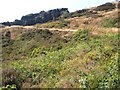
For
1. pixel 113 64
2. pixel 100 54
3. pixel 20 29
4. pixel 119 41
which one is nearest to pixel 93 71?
pixel 113 64

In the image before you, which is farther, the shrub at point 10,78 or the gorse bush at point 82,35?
the gorse bush at point 82,35

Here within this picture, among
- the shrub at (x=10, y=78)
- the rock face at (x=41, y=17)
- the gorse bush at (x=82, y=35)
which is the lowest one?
the rock face at (x=41, y=17)

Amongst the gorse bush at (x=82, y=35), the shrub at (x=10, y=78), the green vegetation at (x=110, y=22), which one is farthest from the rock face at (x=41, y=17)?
the shrub at (x=10, y=78)

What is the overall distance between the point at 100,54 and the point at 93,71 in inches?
159

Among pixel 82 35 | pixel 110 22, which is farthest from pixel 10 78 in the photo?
pixel 110 22

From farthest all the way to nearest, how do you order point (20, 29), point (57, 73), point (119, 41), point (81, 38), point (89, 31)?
point (20, 29)
point (89, 31)
point (81, 38)
point (119, 41)
point (57, 73)

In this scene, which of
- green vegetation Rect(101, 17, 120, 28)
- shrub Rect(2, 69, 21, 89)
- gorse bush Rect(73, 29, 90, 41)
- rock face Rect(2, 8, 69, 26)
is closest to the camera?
shrub Rect(2, 69, 21, 89)

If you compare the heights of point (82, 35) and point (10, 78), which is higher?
point (10, 78)

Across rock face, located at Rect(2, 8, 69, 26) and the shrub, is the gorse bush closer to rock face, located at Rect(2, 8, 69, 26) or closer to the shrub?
the shrub

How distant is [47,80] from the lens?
52.6 ft

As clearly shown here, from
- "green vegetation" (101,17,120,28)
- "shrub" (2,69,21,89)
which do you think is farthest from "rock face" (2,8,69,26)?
"shrub" (2,69,21,89)

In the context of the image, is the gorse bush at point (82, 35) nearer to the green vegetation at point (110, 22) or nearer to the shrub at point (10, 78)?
the green vegetation at point (110, 22)

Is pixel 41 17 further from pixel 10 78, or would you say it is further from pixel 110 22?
pixel 10 78

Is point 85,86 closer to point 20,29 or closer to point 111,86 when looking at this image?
point 111,86
